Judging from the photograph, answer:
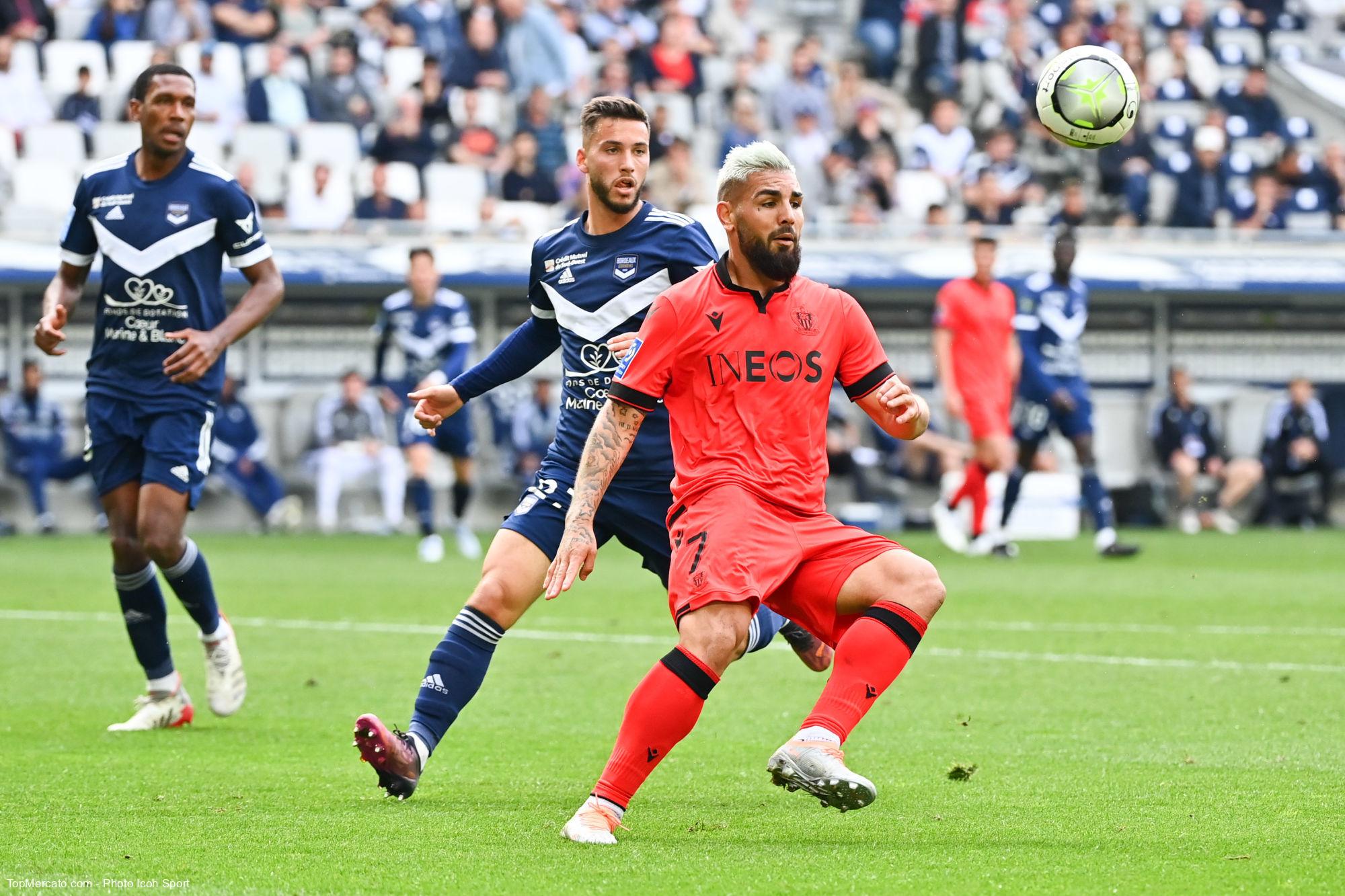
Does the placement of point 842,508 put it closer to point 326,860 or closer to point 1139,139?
point 1139,139

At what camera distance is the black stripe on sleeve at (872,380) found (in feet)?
18.7

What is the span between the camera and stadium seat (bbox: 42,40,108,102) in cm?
2195

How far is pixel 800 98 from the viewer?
23.6 meters

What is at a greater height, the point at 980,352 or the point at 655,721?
the point at 655,721

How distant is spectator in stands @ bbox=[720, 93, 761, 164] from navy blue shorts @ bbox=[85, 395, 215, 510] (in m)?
15.2

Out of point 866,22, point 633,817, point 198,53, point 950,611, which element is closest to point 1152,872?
point 633,817

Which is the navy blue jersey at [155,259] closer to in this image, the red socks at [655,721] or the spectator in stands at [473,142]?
the red socks at [655,721]

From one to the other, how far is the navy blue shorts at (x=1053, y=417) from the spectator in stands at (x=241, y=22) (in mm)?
11225

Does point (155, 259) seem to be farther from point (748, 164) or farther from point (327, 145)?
point (327, 145)

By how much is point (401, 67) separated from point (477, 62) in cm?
95

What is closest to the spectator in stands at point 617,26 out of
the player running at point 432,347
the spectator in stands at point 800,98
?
the spectator in stands at point 800,98

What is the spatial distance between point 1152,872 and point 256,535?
1602cm

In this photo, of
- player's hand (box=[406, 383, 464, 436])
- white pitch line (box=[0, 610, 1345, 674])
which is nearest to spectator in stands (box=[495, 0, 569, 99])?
white pitch line (box=[0, 610, 1345, 674])

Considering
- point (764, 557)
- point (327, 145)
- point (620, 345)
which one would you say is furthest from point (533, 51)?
point (764, 557)
